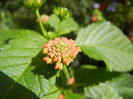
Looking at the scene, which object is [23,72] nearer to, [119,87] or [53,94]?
[53,94]

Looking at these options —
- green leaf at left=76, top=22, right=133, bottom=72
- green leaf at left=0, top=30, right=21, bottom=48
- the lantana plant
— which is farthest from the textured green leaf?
green leaf at left=0, top=30, right=21, bottom=48

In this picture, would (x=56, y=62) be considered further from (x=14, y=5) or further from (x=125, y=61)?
(x=14, y=5)

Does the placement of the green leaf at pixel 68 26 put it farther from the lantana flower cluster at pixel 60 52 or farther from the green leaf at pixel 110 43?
the lantana flower cluster at pixel 60 52

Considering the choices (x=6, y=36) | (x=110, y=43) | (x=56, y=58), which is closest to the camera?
(x=56, y=58)

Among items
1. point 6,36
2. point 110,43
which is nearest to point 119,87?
point 110,43

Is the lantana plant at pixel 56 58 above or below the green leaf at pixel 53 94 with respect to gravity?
above

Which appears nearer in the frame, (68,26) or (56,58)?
Answer: (56,58)

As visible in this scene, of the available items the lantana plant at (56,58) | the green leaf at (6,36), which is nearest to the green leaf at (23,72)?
the lantana plant at (56,58)
